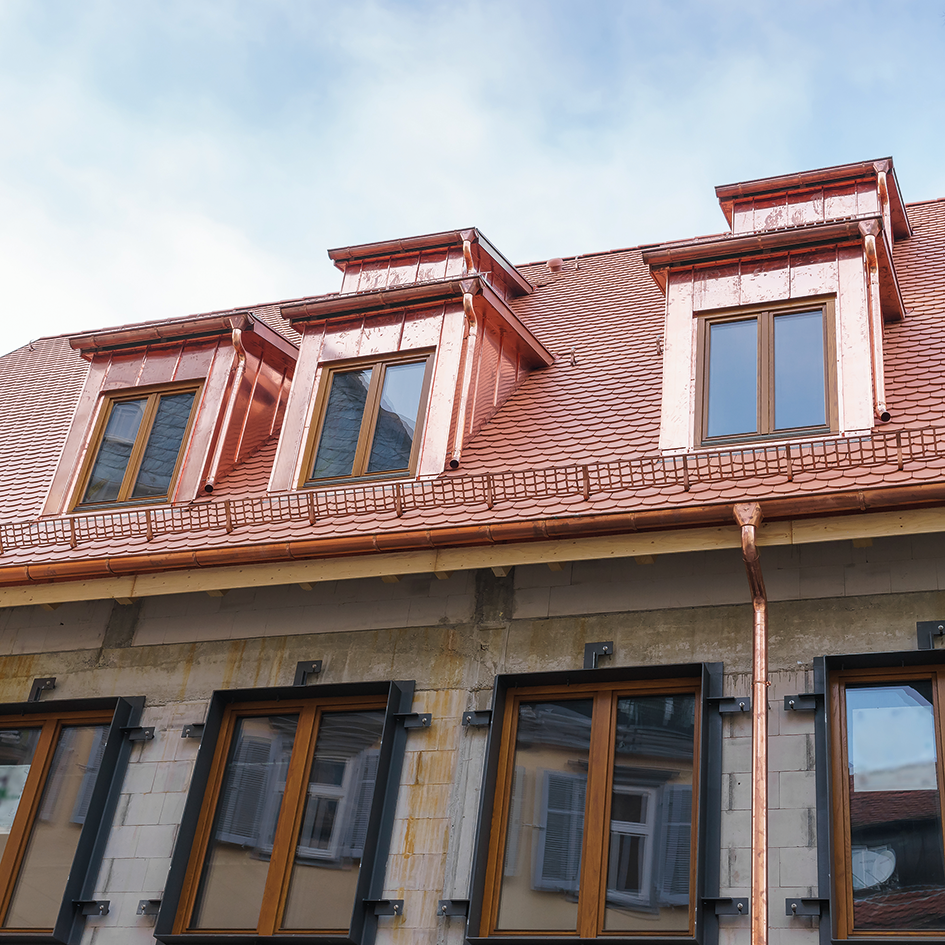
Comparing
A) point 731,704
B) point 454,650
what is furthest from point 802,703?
point 454,650

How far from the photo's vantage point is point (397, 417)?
34.4 ft

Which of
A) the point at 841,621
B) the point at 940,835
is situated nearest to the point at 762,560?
the point at 841,621

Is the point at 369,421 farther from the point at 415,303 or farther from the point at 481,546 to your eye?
the point at 481,546

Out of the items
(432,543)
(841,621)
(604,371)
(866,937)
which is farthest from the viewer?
(604,371)

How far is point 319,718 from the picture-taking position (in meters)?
9.20

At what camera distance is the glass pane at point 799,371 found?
9.11 meters

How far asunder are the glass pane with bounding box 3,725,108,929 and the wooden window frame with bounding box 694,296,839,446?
527cm

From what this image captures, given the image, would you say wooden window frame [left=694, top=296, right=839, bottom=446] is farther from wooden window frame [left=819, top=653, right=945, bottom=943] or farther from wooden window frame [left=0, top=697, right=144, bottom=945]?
wooden window frame [left=0, top=697, right=144, bottom=945]

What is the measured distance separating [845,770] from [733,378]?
3225mm

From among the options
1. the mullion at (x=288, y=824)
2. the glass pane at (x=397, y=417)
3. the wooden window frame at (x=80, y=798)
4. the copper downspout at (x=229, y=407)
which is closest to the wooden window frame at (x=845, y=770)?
the mullion at (x=288, y=824)

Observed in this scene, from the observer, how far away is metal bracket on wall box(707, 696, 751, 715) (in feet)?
26.1

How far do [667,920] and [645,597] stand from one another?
7.21 feet

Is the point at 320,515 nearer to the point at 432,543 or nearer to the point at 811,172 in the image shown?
the point at 432,543

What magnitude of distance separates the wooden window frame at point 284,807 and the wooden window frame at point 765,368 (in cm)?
303
